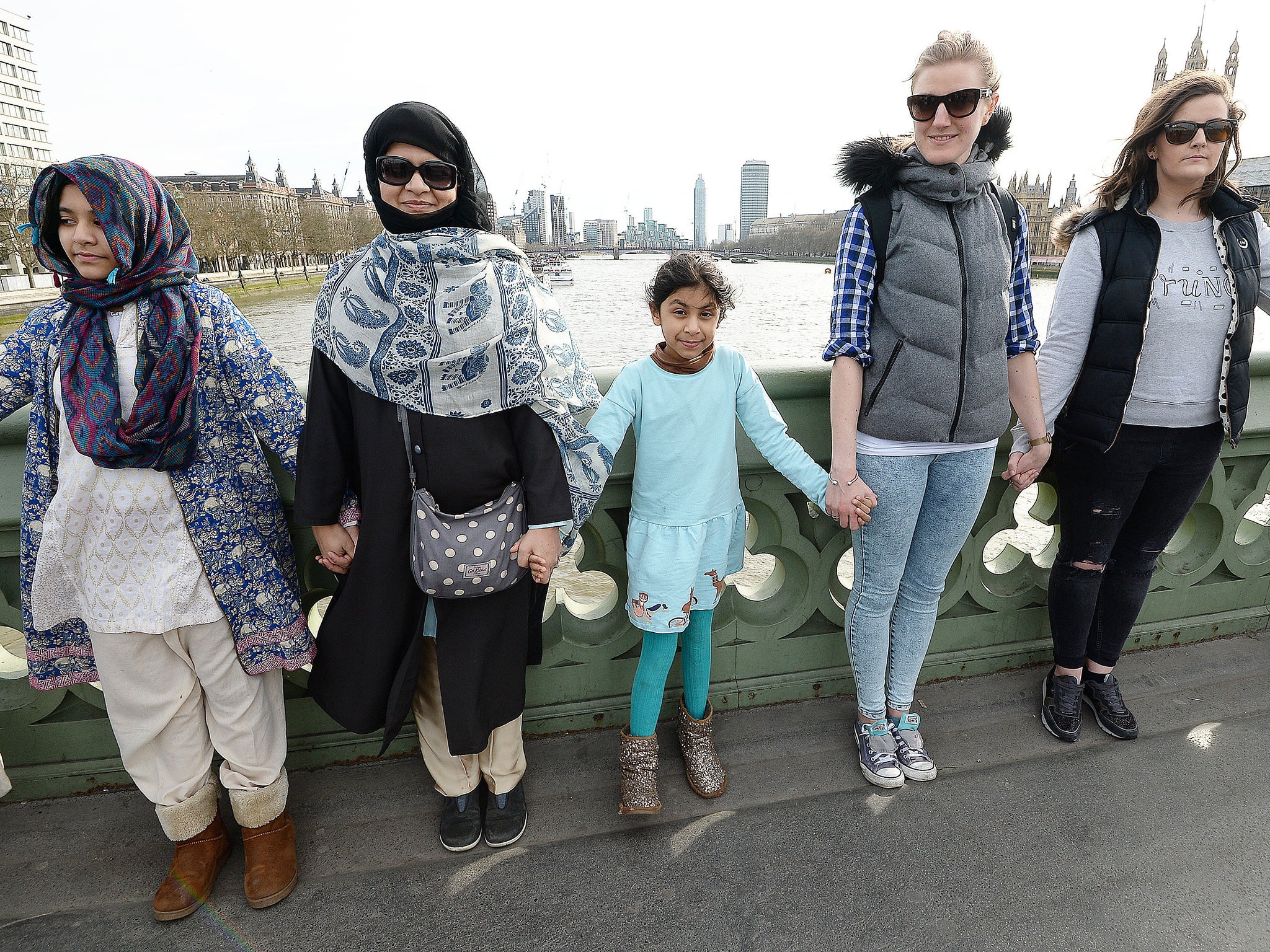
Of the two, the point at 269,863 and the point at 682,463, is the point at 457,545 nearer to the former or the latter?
the point at 682,463

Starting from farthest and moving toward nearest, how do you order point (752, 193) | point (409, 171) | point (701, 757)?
point (752, 193) → point (701, 757) → point (409, 171)

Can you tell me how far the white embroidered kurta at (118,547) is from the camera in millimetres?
1566

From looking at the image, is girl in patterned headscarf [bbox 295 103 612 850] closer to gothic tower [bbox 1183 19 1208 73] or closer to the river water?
the river water

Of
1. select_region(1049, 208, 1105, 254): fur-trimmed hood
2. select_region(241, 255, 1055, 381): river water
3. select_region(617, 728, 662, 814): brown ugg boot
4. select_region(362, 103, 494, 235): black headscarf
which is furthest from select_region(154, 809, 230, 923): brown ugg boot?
select_region(241, 255, 1055, 381): river water

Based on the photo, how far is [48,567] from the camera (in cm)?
159

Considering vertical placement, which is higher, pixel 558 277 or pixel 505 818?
pixel 505 818

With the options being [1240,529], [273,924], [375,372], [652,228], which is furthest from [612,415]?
[652,228]

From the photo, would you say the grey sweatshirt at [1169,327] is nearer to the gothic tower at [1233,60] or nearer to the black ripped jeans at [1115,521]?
the black ripped jeans at [1115,521]

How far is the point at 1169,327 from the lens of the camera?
78.0 inches

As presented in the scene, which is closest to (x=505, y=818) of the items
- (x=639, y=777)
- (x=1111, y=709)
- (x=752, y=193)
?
(x=639, y=777)

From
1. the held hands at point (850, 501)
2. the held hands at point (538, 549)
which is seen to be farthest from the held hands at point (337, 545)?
the held hands at point (850, 501)

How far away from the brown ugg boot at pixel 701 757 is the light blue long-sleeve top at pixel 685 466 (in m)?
0.37

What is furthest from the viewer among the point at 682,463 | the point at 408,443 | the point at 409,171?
the point at 682,463

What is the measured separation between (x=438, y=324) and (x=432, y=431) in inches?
8.5
